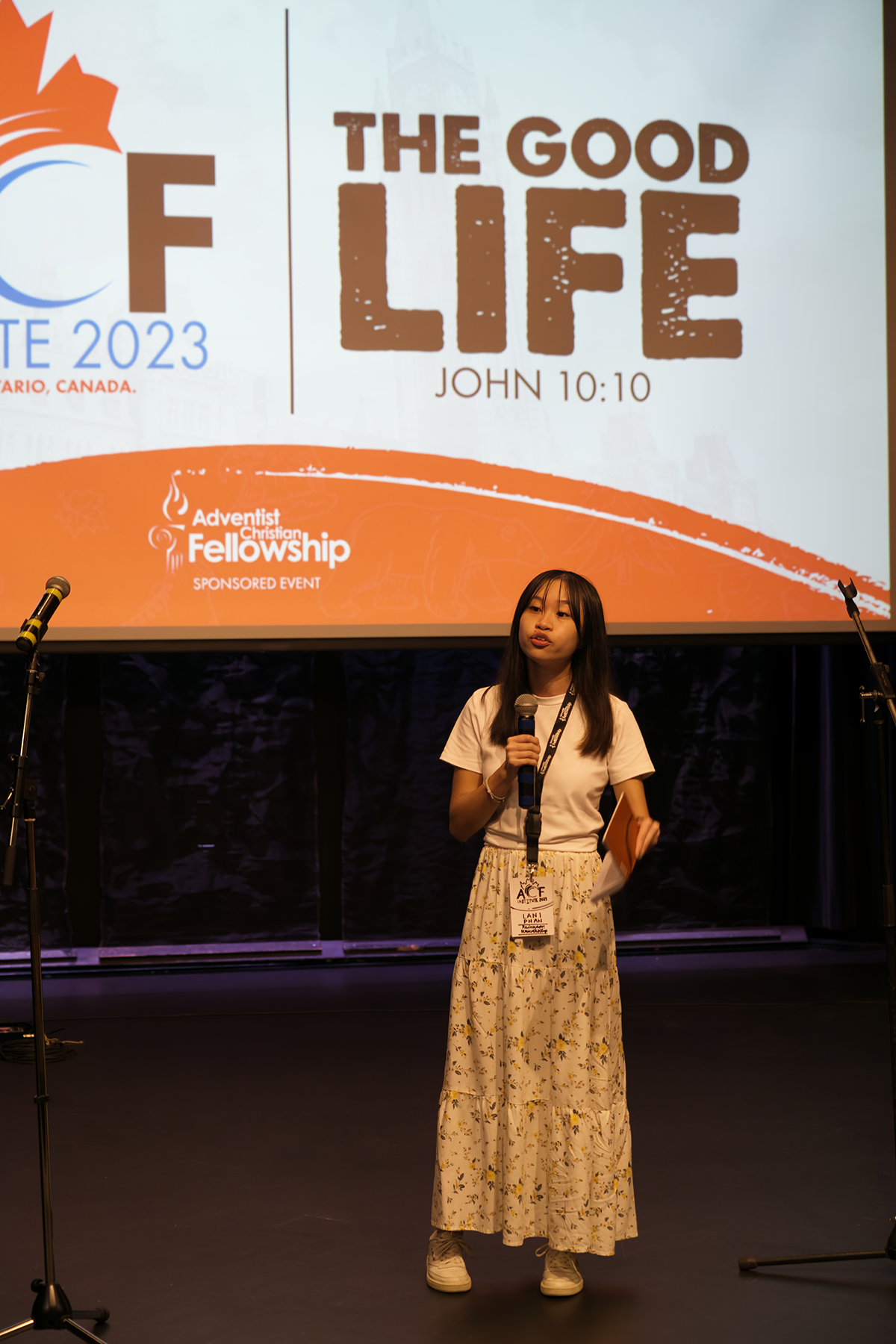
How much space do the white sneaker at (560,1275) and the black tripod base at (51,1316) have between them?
799 mm

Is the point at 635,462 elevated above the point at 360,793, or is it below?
above

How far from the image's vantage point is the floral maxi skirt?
7.20 ft

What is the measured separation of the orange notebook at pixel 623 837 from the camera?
2035 mm

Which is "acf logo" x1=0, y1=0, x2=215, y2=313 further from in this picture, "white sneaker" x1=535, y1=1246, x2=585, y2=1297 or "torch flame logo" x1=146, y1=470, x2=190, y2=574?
"white sneaker" x1=535, y1=1246, x2=585, y2=1297

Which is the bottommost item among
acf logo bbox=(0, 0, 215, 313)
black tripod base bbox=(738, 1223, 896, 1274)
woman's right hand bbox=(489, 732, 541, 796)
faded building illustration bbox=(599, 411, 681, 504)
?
black tripod base bbox=(738, 1223, 896, 1274)

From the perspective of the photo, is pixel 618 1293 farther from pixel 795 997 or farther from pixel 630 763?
pixel 795 997

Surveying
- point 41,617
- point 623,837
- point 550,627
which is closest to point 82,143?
point 41,617

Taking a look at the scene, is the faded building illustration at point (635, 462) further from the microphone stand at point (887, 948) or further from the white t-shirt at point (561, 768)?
the white t-shirt at point (561, 768)

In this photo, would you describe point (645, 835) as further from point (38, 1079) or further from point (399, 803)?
point (399, 803)

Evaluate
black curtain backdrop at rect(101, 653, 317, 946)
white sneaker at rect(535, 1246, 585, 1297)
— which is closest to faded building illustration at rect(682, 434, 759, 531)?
black curtain backdrop at rect(101, 653, 317, 946)

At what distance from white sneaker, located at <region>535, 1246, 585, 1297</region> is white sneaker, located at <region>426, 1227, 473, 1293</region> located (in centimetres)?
15

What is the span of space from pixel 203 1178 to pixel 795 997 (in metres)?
2.40

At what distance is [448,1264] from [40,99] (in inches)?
133

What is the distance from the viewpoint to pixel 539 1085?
223cm
